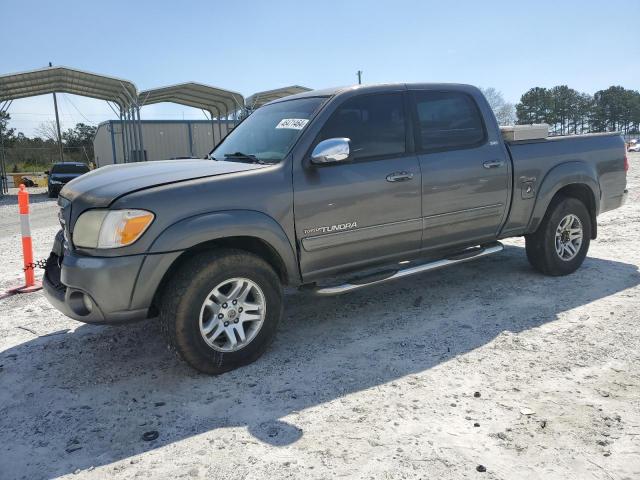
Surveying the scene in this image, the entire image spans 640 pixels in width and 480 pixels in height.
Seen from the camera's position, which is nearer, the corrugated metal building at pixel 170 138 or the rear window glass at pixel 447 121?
the rear window glass at pixel 447 121

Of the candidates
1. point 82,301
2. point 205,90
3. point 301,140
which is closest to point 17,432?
point 82,301

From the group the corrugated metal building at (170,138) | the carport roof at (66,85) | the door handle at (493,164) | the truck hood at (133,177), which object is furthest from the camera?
the corrugated metal building at (170,138)

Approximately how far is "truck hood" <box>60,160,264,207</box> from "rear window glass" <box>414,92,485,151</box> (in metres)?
1.60

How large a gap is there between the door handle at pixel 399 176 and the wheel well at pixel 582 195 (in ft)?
6.75

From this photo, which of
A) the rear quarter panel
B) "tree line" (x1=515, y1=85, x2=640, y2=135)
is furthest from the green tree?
the rear quarter panel

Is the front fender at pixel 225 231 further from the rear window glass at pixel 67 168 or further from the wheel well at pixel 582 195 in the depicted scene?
the rear window glass at pixel 67 168

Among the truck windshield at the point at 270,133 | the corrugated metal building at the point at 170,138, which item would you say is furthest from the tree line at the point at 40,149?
the truck windshield at the point at 270,133

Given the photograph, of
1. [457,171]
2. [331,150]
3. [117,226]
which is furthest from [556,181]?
[117,226]

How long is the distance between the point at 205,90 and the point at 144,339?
21.6 meters

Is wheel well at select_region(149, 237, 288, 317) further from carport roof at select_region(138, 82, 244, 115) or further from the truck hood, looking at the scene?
carport roof at select_region(138, 82, 244, 115)

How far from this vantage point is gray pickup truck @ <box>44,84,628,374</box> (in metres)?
3.20

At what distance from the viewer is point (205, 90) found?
78.5ft

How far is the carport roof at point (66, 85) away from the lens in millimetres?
20047

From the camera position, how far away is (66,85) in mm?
22641
